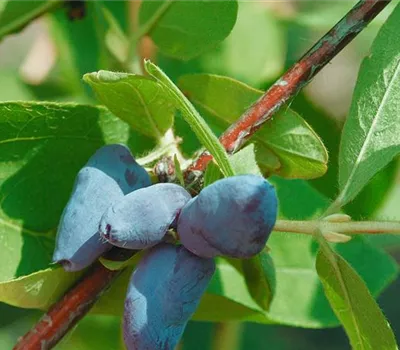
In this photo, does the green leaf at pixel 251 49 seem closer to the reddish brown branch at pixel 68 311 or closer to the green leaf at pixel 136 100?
the green leaf at pixel 136 100

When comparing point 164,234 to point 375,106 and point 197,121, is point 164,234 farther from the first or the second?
point 375,106

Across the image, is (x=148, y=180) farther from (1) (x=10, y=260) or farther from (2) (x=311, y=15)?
(2) (x=311, y=15)

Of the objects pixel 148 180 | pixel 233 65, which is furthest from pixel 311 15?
pixel 148 180

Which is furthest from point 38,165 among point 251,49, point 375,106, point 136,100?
point 251,49

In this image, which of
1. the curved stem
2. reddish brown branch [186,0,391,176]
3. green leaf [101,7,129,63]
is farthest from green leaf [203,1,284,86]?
the curved stem

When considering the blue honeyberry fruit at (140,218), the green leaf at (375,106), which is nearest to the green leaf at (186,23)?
the green leaf at (375,106)
